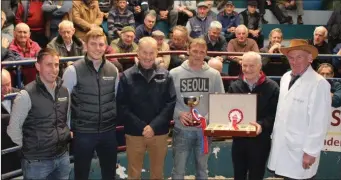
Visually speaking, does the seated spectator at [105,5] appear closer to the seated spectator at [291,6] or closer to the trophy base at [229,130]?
the seated spectator at [291,6]

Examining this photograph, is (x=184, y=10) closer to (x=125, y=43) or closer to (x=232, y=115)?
(x=125, y=43)

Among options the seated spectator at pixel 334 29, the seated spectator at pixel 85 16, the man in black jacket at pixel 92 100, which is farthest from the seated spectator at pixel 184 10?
the man in black jacket at pixel 92 100


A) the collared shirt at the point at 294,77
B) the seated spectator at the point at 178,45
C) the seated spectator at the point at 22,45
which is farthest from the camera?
the seated spectator at the point at 178,45

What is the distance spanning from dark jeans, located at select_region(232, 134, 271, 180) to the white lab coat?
269 millimetres

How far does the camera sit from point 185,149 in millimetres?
5195

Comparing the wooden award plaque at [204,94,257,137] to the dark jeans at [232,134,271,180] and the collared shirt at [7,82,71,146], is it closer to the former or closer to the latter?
the dark jeans at [232,134,271,180]

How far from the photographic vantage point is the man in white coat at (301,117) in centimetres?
424

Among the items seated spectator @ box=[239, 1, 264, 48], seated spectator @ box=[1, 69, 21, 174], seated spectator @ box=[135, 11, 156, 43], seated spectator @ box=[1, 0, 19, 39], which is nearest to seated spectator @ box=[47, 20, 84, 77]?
seated spectator @ box=[1, 0, 19, 39]

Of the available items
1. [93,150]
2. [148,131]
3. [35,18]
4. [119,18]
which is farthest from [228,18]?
[93,150]

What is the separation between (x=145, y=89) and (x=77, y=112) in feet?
2.22

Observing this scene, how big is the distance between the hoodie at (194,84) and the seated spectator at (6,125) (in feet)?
5.20

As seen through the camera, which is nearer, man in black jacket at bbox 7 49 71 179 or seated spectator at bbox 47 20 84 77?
man in black jacket at bbox 7 49 71 179

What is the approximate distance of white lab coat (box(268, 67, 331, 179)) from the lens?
4234 millimetres

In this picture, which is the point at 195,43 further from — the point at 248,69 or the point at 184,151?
the point at 184,151
